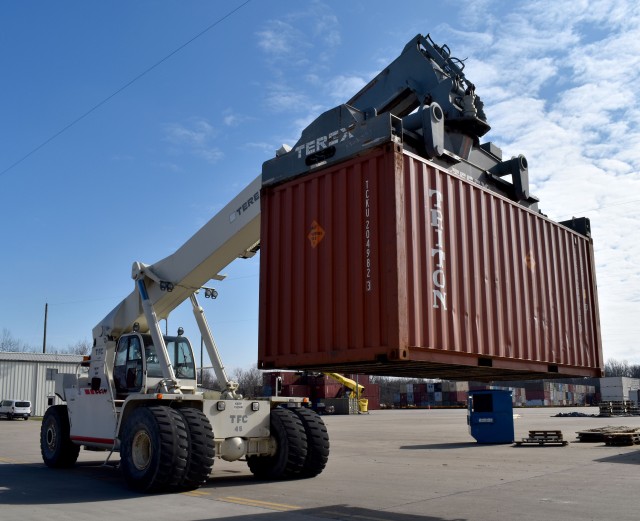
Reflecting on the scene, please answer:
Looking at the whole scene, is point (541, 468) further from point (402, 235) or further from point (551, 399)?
point (551, 399)

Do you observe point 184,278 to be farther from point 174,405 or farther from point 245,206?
point 174,405

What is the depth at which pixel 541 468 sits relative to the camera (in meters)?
13.2

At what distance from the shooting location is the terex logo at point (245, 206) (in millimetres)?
11078

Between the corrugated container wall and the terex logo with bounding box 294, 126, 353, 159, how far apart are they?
0.35 m

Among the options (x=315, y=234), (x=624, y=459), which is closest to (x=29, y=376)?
(x=624, y=459)

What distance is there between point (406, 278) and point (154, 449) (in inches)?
207

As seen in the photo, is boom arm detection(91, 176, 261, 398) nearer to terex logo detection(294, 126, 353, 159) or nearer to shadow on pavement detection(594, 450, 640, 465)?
terex logo detection(294, 126, 353, 159)

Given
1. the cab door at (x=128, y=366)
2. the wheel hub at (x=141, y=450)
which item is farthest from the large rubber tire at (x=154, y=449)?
the cab door at (x=128, y=366)

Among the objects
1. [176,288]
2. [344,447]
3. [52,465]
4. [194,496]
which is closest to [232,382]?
[176,288]

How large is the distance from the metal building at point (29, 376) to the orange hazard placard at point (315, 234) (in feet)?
140

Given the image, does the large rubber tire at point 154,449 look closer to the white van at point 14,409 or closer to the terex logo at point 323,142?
the terex logo at point 323,142

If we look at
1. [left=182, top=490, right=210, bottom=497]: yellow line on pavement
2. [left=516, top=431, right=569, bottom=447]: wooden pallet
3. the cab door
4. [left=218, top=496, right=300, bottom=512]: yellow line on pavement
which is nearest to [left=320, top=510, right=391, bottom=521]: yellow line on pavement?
[left=218, top=496, right=300, bottom=512]: yellow line on pavement

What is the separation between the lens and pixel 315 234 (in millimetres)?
7828

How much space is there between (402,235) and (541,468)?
867 centimetres
